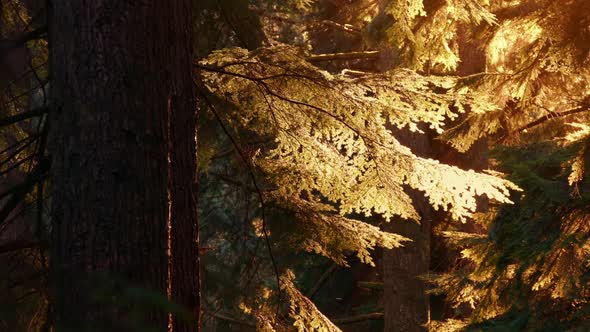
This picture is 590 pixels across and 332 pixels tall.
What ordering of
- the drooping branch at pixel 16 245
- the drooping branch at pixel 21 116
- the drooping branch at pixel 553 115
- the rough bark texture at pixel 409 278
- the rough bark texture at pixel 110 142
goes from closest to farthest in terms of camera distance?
the rough bark texture at pixel 110 142 → the drooping branch at pixel 16 245 → the drooping branch at pixel 21 116 → the drooping branch at pixel 553 115 → the rough bark texture at pixel 409 278

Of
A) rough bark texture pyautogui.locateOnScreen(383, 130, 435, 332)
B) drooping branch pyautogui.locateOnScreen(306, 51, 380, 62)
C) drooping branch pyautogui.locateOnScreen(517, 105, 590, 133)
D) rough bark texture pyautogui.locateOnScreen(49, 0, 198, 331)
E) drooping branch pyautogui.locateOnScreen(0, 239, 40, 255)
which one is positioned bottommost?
rough bark texture pyautogui.locateOnScreen(383, 130, 435, 332)

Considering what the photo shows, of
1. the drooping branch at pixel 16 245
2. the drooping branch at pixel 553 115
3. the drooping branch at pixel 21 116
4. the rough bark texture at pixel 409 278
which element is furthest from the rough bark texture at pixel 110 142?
the rough bark texture at pixel 409 278

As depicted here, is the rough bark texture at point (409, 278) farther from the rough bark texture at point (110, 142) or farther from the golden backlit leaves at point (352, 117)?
the rough bark texture at point (110, 142)

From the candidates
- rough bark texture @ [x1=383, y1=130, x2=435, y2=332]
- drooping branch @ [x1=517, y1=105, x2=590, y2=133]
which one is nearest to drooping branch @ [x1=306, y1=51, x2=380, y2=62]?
rough bark texture @ [x1=383, y1=130, x2=435, y2=332]

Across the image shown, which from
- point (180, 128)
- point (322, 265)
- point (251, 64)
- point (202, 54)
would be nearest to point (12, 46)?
point (180, 128)

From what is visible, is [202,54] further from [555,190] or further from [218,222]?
[218,222]

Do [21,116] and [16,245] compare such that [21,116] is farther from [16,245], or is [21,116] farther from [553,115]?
[553,115]

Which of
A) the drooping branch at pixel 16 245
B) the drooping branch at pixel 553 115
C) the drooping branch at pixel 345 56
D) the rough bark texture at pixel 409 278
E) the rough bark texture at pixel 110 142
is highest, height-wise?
the drooping branch at pixel 345 56

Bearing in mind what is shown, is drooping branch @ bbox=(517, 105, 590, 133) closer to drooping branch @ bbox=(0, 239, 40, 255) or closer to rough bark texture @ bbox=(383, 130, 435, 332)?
rough bark texture @ bbox=(383, 130, 435, 332)

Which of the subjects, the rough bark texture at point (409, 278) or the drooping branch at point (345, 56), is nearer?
the drooping branch at point (345, 56)

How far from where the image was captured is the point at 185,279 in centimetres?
378

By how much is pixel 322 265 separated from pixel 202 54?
833cm

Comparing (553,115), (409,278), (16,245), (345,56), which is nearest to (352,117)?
(16,245)

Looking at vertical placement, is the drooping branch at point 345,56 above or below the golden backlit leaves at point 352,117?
above
